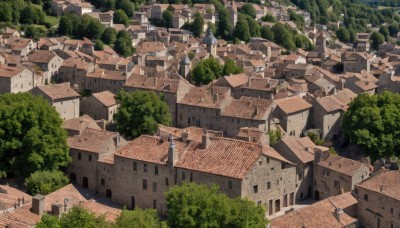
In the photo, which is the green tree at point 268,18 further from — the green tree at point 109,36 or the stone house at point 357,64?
the stone house at point 357,64

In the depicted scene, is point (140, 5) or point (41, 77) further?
point (140, 5)

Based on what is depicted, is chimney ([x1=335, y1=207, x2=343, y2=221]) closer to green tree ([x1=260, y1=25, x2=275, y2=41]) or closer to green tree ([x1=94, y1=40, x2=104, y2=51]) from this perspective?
green tree ([x1=94, y1=40, x2=104, y2=51])

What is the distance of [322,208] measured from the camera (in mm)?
51844

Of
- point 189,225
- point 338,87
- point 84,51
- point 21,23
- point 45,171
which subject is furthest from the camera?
point 21,23

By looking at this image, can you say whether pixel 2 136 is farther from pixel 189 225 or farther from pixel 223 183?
pixel 189 225

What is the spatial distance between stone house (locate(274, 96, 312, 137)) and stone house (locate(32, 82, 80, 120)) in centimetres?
2331

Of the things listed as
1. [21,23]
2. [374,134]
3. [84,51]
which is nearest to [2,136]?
[374,134]

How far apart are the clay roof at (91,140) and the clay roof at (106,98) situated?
1813 cm

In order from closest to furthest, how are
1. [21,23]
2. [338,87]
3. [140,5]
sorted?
[338,87] < [21,23] < [140,5]

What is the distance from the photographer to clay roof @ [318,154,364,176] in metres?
59.3

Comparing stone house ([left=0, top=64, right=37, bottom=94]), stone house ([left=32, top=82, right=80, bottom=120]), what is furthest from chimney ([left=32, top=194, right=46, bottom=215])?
stone house ([left=0, top=64, right=37, bottom=94])

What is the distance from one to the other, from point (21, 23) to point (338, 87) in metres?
69.2

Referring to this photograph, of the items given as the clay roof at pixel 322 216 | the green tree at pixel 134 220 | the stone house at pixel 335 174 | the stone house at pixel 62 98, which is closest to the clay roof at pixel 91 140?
the stone house at pixel 62 98

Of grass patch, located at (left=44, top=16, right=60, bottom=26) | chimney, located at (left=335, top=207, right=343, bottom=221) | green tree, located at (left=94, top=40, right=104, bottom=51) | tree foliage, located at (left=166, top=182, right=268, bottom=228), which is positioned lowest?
green tree, located at (left=94, top=40, right=104, bottom=51)
